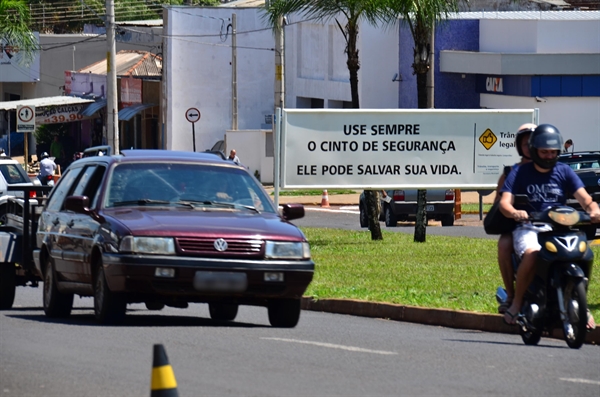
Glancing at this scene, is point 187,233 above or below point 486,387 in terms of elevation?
above

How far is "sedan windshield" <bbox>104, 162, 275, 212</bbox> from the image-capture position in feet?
38.4

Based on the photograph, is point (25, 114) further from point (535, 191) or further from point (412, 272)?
point (535, 191)

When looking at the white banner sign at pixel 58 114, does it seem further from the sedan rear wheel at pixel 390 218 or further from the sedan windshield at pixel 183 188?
the sedan windshield at pixel 183 188

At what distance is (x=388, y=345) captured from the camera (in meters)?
10.6

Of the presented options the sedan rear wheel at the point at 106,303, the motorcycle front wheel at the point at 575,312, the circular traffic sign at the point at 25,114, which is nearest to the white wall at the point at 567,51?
the circular traffic sign at the point at 25,114

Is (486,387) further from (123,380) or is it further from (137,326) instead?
(137,326)

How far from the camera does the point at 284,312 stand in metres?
11.6

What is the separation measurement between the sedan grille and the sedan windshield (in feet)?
2.95

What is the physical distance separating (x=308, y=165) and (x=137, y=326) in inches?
428

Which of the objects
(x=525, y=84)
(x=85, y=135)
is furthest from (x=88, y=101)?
(x=525, y=84)

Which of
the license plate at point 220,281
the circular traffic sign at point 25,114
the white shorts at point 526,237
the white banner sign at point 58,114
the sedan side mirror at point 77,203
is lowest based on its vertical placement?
the license plate at point 220,281

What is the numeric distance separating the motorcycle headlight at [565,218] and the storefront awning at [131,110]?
164 feet

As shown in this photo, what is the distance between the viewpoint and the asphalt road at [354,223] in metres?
27.9

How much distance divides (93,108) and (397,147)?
131ft
